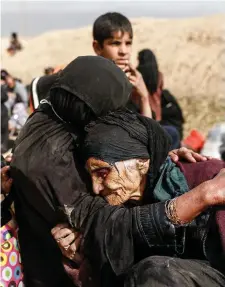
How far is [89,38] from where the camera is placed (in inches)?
1065

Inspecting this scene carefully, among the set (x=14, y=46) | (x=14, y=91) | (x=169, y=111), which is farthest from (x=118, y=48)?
(x=14, y=46)

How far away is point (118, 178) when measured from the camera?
231 cm

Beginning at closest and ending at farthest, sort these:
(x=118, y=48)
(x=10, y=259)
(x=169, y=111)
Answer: (x=10, y=259), (x=118, y=48), (x=169, y=111)

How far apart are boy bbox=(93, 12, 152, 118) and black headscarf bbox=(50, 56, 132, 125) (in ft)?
3.87

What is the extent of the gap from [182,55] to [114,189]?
1841cm

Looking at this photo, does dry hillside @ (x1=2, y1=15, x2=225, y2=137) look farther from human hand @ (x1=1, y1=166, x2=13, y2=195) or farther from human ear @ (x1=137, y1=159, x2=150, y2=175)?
human ear @ (x1=137, y1=159, x2=150, y2=175)

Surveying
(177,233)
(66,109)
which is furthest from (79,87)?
(177,233)

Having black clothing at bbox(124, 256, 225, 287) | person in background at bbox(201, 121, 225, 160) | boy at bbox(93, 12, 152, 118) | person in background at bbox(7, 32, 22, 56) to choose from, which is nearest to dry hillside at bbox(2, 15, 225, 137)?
person in background at bbox(7, 32, 22, 56)

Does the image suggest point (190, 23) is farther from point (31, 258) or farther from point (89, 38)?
point (31, 258)

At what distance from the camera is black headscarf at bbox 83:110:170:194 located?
2.28m

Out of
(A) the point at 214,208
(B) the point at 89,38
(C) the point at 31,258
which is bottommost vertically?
(B) the point at 89,38

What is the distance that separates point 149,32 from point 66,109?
2272cm

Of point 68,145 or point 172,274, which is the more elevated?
point 68,145

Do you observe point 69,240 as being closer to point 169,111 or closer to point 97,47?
point 97,47
